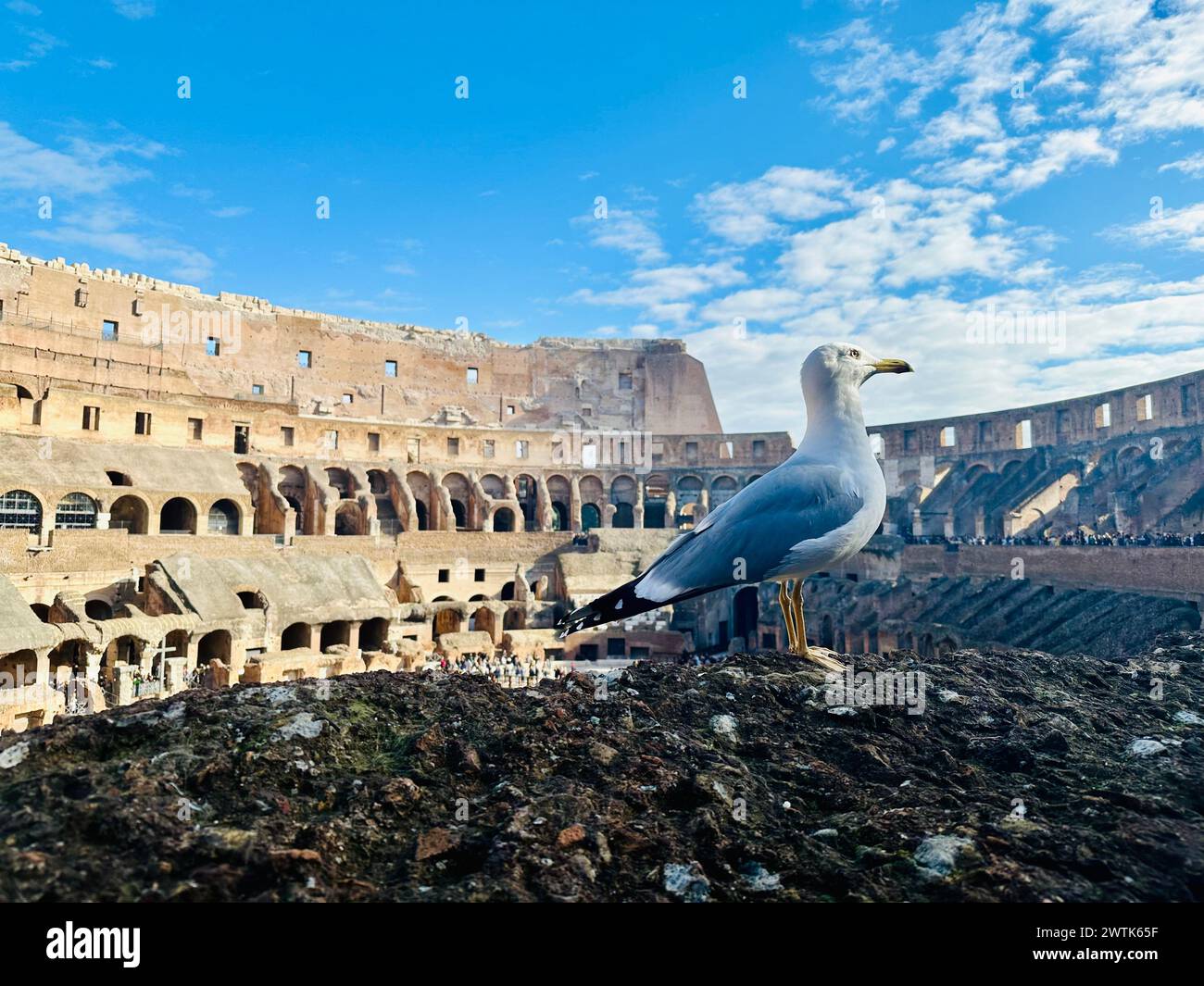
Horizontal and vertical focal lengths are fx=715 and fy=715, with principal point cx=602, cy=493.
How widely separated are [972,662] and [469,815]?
5.55 meters

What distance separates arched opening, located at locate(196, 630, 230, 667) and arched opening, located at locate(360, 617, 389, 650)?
550cm

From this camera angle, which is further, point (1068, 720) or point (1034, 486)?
point (1034, 486)

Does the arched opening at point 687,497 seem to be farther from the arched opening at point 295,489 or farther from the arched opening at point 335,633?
the arched opening at point 335,633

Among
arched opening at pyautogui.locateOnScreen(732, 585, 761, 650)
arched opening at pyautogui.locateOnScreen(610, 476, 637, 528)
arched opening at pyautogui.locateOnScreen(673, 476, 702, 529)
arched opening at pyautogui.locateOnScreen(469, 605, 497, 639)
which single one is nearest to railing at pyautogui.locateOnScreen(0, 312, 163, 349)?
arched opening at pyautogui.locateOnScreen(469, 605, 497, 639)

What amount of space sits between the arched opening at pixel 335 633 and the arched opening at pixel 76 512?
334 inches

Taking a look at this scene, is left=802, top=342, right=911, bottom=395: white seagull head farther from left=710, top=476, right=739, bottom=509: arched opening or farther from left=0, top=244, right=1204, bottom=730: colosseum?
left=710, top=476, right=739, bottom=509: arched opening

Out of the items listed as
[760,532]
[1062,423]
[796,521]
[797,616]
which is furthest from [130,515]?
[1062,423]

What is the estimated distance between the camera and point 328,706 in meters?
4.53

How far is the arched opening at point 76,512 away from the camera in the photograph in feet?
79.3

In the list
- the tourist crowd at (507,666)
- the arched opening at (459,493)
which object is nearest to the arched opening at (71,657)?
the tourist crowd at (507,666)

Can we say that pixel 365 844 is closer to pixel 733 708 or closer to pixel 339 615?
pixel 733 708

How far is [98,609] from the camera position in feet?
75.2
